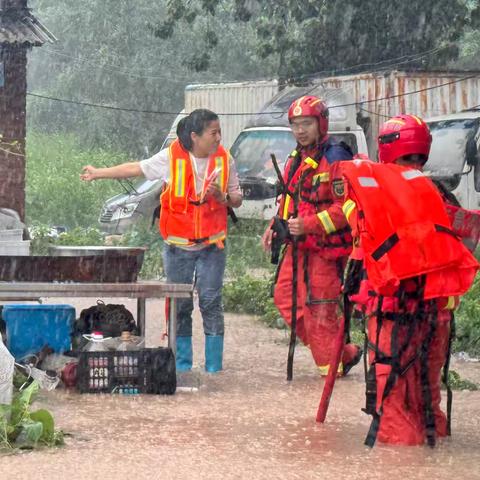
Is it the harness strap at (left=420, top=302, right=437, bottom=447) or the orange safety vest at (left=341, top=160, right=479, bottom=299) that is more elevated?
the orange safety vest at (left=341, top=160, right=479, bottom=299)

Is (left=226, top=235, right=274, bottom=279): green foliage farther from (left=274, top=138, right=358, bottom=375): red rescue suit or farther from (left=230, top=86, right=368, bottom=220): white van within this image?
(left=274, top=138, right=358, bottom=375): red rescue suit

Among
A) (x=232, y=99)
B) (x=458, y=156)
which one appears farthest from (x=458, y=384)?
(x=232, y=99)

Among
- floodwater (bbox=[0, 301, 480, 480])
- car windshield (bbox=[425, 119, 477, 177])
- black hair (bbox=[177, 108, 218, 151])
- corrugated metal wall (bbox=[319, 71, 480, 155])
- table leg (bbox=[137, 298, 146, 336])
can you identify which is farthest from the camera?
corrugated metal wall (bbox=[319, 71, 480, 155])

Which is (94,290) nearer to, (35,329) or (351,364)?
(35,329)

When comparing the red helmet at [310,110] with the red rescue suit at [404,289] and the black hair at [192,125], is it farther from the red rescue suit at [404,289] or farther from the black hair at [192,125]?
the red rescue suit at [404,289]

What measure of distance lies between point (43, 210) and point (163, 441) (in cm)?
2010

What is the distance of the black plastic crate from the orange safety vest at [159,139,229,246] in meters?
1.03

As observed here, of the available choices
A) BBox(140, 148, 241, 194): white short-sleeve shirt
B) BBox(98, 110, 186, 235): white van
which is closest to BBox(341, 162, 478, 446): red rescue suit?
BBox(140, 148, 241, 194): white short-sleeve shirt

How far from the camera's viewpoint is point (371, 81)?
21.5 meters

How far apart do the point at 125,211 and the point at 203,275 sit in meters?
12.9

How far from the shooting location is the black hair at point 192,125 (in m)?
9.02

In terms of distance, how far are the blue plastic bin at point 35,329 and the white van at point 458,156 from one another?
8988 mm

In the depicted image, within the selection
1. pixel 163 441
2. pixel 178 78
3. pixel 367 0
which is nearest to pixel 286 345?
pixel 163 441

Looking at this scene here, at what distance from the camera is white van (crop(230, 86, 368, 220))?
19531 millimetres
